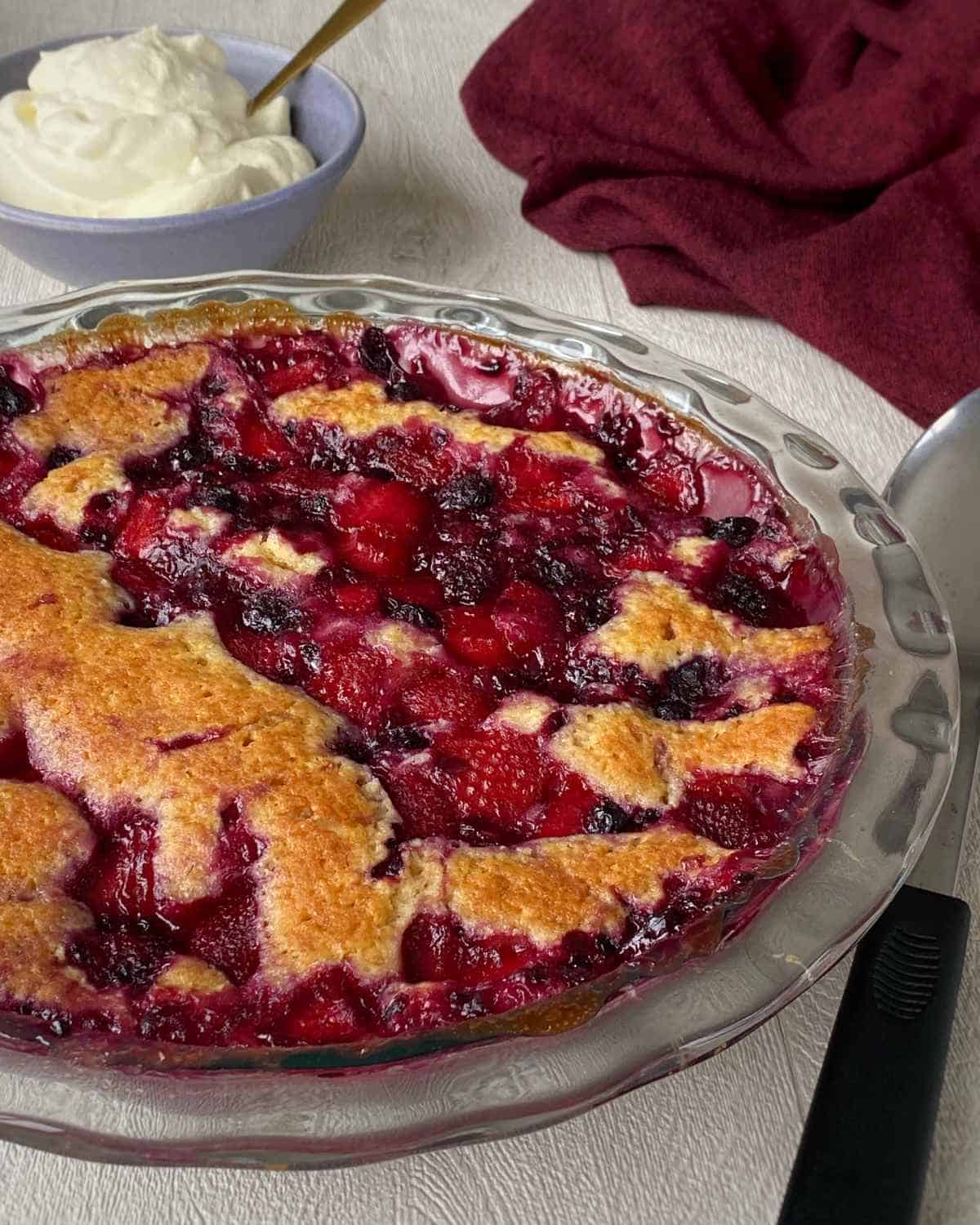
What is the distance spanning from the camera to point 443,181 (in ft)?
8.18

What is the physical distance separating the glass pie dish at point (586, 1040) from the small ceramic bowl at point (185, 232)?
106cm

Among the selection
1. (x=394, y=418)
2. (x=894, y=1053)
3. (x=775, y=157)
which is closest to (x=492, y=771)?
(x=894, y=1053)

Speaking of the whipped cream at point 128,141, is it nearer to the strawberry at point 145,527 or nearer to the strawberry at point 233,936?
the strawberry at point 145,527

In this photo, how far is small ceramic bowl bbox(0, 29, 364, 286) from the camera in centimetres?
189

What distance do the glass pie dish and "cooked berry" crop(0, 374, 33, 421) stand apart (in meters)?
0.81

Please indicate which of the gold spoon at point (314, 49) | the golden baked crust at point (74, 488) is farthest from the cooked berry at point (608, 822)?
the gold spoon at point (314, 49)

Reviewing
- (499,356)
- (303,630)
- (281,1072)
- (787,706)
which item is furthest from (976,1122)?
(499,356)

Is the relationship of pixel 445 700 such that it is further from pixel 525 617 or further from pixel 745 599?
pixel 745 599

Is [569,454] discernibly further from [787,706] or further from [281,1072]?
[281,1072]

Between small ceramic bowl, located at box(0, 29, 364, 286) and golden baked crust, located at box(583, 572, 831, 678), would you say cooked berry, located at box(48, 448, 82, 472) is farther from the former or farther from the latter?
golden baked crust, located at box(583, 572, 831, 678)

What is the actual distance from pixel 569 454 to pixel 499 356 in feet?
0.60

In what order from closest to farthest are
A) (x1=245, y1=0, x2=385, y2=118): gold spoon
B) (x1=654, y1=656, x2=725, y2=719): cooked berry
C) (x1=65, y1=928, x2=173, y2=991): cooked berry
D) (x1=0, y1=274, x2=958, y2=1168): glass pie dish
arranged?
(x1=0, y1=274, x2=958, y2=1168): glass pie dish < (x1=65, y1=928, x2=173, y2=991): cooked berry < (x1=654, y1=656, x2=725, y2=719): cooked berry < (x1=245, y1=0, x2=385, y2=118): gold spoon

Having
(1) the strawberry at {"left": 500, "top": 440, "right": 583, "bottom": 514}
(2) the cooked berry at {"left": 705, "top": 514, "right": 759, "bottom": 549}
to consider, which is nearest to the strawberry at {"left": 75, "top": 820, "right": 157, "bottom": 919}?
(1) the strawberry at {"left": 500, "top": 440, "right": 583, "bottom": 514}

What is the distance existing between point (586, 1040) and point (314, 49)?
1750 mm
